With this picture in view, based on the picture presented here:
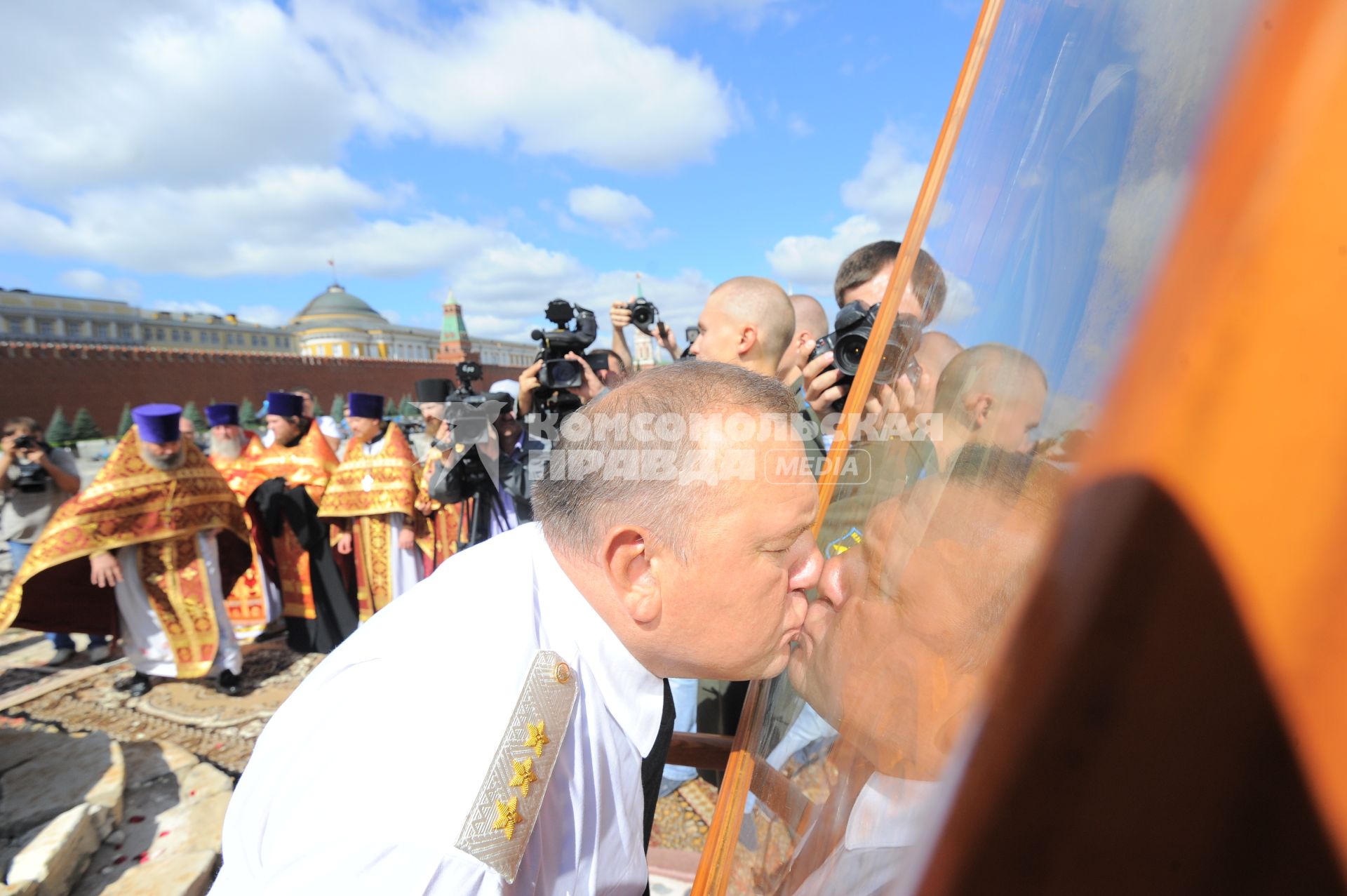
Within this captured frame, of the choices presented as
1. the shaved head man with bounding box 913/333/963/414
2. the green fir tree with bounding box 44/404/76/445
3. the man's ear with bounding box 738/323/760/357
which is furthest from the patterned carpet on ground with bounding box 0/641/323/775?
the green fir tree with bounding box 44/404/76/445

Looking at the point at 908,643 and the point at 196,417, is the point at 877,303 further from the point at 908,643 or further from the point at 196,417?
the point at 196,417

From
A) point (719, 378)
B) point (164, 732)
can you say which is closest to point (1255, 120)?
point (719, 378)

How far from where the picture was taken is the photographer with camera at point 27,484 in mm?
5168

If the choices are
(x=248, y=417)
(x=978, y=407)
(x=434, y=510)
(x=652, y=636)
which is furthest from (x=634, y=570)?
(x=248, y=417)

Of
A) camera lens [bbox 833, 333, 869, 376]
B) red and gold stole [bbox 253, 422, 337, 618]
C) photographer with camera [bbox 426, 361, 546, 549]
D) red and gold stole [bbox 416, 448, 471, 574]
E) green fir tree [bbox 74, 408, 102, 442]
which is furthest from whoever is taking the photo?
green fir tree [bbox 74, 408, 102, 442]

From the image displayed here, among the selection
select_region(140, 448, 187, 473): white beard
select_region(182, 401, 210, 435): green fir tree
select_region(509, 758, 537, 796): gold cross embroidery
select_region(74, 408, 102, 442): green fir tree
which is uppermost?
select_region(509, 758, 537, 796): gold cross embroidery

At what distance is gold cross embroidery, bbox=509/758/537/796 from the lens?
37.4 inches

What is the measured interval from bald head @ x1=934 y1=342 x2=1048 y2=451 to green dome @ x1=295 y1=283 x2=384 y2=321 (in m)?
83.7

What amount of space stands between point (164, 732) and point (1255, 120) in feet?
19.1

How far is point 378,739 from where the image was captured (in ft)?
3.09

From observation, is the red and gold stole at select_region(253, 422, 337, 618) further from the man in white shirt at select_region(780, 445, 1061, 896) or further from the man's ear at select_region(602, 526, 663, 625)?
the man in white shirt at select_region(780, 445, 1061, 896)

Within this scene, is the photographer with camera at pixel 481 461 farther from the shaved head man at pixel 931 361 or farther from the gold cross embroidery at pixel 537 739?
the shaved head man at pixel 931 361

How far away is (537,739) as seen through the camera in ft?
3.32

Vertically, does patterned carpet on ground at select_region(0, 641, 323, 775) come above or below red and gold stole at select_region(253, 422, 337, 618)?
below
